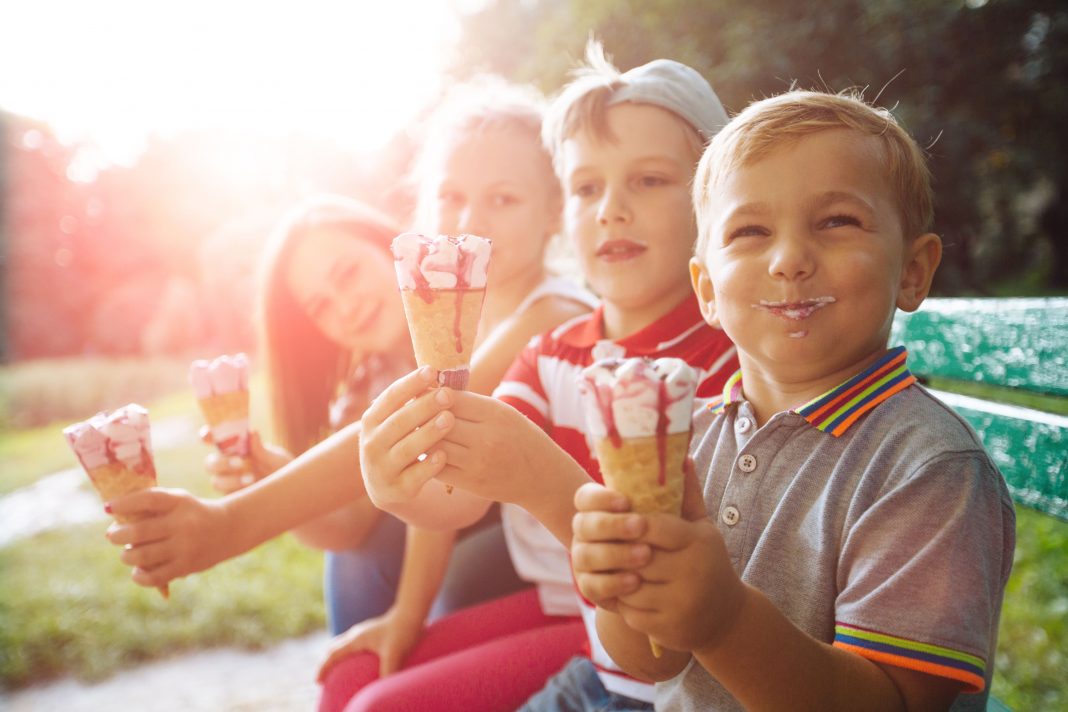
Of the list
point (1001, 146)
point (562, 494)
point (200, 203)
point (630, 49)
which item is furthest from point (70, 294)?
point (562, 494)

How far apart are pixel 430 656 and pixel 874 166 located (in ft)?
5.16

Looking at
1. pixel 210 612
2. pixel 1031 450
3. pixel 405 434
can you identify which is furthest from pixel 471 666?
pixel 210 612

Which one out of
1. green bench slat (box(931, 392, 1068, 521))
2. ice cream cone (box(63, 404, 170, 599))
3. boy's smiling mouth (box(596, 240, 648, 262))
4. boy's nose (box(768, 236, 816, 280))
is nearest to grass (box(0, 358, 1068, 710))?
green bench slat (box(931, 392, 1068, 521))

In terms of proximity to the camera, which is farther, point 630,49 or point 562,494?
point 630,49

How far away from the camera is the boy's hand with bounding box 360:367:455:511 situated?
1.13 metres

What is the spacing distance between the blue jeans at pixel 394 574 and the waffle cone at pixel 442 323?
52.2 inches

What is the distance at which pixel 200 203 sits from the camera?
18.0m

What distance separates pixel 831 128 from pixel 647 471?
0.66 m

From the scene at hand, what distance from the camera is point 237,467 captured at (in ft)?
6.50

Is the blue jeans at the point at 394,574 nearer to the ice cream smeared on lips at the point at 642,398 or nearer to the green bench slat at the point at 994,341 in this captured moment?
the green bench slat at the point at 994,341

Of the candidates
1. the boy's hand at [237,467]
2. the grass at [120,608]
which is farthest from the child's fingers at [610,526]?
the grass at [120,608]

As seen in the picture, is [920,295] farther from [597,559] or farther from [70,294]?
[70,294]

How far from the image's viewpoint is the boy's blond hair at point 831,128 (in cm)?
120

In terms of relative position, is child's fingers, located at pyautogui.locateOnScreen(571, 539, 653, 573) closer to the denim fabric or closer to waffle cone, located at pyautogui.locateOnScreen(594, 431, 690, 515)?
waffle cone, located at pyautogui.locateOnScreen(594, 431, 690, 515)
